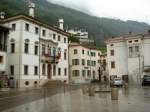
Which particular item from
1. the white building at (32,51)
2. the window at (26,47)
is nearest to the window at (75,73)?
the white building at (32,51)

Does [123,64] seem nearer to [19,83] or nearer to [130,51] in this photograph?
[130,51]

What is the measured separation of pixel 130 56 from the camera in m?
68.4

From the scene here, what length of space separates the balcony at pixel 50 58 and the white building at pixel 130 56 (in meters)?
14.1

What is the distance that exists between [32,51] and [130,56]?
2428 centimetres

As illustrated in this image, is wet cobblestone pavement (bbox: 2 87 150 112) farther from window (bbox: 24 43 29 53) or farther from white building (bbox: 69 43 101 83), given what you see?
white building (bbox: 69 43 101 83)

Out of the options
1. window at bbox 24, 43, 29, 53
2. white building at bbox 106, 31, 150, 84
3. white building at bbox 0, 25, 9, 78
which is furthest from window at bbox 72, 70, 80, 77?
white building at bbox 0, 25, 9, 78

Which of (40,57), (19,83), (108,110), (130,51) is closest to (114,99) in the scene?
(108,110)

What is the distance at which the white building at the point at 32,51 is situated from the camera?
53.2m

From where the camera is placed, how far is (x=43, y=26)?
60.5 m

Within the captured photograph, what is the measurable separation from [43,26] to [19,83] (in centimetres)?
1434

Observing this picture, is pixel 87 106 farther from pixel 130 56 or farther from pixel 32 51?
pixel 130 56

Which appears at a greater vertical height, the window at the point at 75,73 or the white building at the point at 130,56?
the white building at the point at 130,56

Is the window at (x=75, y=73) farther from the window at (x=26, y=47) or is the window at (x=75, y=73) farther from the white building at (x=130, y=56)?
the window at (x=26, y=47)

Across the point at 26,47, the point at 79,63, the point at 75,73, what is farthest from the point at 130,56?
the point at 26,47
